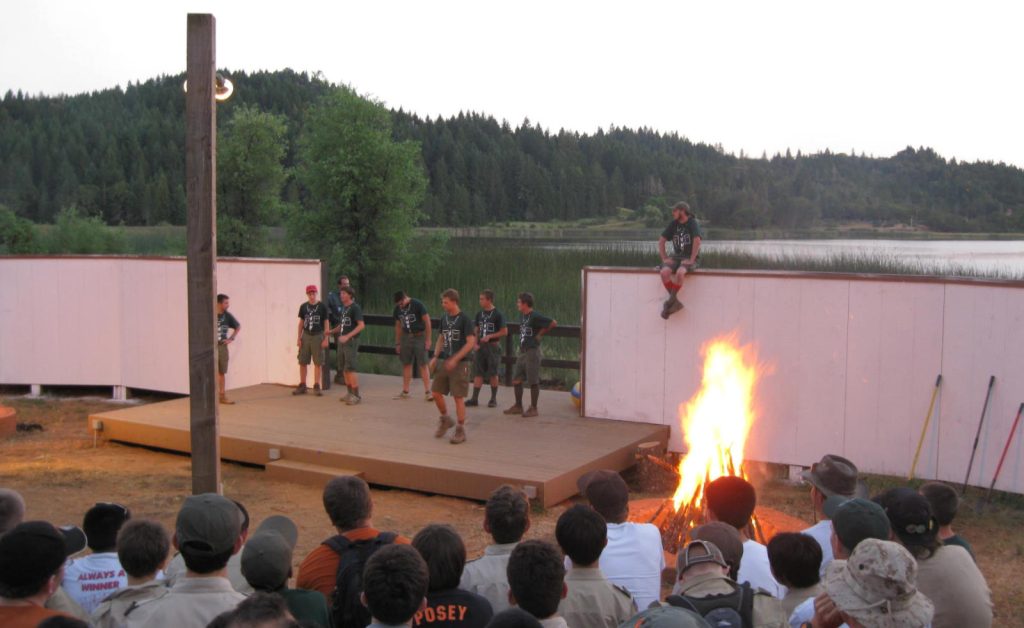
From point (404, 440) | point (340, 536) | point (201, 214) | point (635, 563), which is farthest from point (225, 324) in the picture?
point (635, 563)

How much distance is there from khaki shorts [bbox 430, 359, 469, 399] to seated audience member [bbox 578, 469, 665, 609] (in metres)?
6.18

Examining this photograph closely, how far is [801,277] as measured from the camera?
1083 cm

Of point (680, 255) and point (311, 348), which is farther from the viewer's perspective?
point (311, 348)

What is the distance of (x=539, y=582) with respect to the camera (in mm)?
3311

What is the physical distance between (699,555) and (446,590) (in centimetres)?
97

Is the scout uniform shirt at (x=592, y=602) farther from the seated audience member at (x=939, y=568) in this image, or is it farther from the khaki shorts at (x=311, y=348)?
the khaki shorts at (x=311, y=348)

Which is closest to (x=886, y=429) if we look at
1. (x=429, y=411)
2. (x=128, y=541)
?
(x=429, y=411)

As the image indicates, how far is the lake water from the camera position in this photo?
17.8 meters

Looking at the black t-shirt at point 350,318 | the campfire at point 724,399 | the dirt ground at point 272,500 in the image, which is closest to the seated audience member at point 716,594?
the dirt ground at point 272,500

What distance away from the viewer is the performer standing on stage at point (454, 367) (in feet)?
35.9

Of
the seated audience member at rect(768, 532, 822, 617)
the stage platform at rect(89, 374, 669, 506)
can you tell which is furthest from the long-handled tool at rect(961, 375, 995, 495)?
the seated audience member at rect(768, 532, 822, 617)

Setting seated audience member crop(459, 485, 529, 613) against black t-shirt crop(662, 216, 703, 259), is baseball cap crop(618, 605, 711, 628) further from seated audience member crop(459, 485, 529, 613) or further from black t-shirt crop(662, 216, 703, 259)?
black t-shirt crop(662, 216, 703, 259)

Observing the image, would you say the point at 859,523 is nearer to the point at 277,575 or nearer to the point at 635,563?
the point at 635,563

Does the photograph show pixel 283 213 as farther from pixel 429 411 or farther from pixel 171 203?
pixel 171 203
